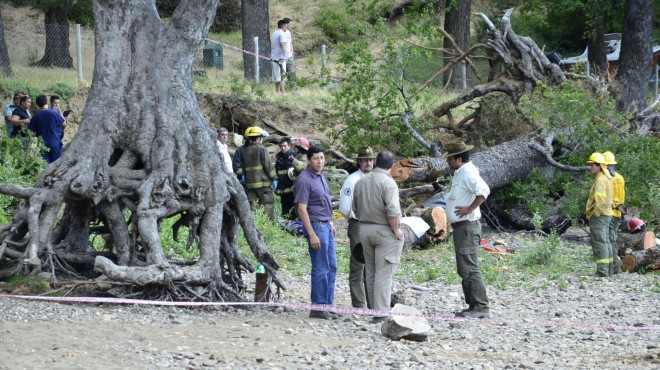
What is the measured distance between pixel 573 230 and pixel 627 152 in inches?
72.7

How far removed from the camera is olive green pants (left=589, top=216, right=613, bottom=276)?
12797 millimetres

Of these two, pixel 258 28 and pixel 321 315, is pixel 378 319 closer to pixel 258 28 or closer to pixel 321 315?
pixel 321 315

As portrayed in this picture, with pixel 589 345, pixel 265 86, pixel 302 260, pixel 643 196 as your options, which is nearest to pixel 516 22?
pixel 265 86

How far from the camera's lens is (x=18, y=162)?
54.4 ft

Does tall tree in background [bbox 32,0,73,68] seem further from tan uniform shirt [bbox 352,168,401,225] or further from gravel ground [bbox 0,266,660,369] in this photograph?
tan uniform shirt [bbox 352,168,401,225]

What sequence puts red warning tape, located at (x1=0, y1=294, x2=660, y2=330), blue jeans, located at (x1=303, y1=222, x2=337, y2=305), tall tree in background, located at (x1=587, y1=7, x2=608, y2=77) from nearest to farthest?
red warning tape, located at (x1=0, y1=294, x2=660, y2=330) → blue jeans, located at (x1=303, y1=222, x2=337, y2=305) → tall tree in background, located at (x1=587, y1=7, x2=608, y2=77)

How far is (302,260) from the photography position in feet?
44.3

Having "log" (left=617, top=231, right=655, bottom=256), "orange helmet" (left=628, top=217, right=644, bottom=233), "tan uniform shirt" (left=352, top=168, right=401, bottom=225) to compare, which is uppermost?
"tan uniform shirt" (left=352, top=168, right=401, bottom=225)

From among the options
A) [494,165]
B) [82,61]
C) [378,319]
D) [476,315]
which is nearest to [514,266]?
[494,165]

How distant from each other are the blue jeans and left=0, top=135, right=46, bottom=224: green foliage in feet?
23.9

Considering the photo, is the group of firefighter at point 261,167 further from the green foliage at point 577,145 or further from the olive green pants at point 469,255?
the olive green pants at point 469,255

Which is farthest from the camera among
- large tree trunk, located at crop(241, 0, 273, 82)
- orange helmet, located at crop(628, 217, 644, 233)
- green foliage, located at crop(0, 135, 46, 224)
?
large tree trunk, located at crop(241, 0, 273, 82)

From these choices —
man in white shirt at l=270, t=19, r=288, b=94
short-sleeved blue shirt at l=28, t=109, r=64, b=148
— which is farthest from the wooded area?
man in white shirt at l=270, t=19, r=288, b=94

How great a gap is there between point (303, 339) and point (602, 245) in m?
5.95
